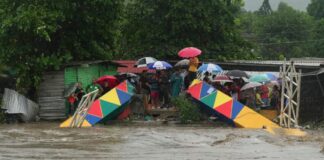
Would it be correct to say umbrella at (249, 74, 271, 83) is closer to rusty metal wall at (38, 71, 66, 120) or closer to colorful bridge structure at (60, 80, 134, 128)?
colorful bridge structure at (60, 80, 134, 128)

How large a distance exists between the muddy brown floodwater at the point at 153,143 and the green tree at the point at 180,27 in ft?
27.3

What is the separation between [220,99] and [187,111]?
1.23 m

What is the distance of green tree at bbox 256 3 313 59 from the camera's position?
66.6 meters

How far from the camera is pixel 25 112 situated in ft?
69.1

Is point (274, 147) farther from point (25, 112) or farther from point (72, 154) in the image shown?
point (25, 112)

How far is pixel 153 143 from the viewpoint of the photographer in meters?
14.9

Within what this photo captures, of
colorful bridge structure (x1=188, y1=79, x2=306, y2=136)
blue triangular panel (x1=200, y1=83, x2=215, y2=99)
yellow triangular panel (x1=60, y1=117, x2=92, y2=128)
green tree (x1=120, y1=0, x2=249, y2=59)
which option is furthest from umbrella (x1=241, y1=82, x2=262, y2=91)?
green tree (x1=120, y1=0, x2=249, y2=59)

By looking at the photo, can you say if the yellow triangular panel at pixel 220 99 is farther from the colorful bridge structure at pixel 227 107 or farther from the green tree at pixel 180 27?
the green tree at pixel 180 27

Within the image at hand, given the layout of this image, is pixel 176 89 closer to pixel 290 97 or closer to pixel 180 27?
pixel 290 97

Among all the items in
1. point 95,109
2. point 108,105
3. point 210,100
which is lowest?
point 95,109

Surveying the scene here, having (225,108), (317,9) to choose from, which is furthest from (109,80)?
(317,9)

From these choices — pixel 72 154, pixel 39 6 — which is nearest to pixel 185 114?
pixel 39 6

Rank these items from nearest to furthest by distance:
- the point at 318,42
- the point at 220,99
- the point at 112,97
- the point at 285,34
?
the point at 220,99
the point at 112,97
the point at 318,42
the point at 285,34

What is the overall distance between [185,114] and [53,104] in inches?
194
